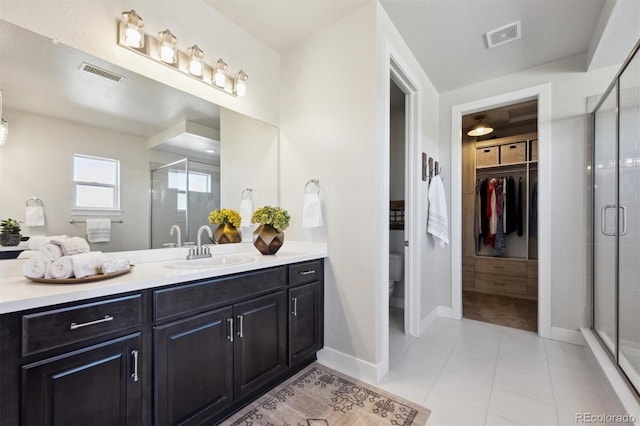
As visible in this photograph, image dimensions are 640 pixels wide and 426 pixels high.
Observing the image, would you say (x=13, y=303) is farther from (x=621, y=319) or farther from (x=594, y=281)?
(x=594, y=281)

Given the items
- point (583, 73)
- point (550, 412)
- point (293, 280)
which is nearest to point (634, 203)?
point (583, 73)

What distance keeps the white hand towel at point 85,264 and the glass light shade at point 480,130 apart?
175 inches

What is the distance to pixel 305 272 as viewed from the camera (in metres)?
1.99

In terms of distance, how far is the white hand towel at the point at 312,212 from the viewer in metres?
2.10

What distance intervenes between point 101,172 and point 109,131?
248 millimetres

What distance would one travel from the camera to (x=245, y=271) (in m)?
1.58

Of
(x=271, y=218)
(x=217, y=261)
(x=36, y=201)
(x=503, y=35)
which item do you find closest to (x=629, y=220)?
(x=503, y=35)

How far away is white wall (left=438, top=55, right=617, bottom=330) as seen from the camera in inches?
97.6

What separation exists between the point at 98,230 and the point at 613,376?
326 centimetres

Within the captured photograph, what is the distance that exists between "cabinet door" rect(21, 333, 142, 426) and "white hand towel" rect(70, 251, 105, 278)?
305 mm

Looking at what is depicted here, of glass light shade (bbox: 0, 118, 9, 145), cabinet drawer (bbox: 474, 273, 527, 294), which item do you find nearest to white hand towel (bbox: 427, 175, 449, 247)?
cabinet drawer (bbox: 474, 273, 527, 294)

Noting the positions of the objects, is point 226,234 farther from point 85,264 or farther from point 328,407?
point 328,407

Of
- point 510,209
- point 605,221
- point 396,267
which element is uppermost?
point 510,209

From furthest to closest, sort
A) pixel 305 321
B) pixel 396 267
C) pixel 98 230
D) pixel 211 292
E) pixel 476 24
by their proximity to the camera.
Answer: pixel 396 267, pixel 476 24, pixel 305 321, pixel 98 230, pixel 211 292
